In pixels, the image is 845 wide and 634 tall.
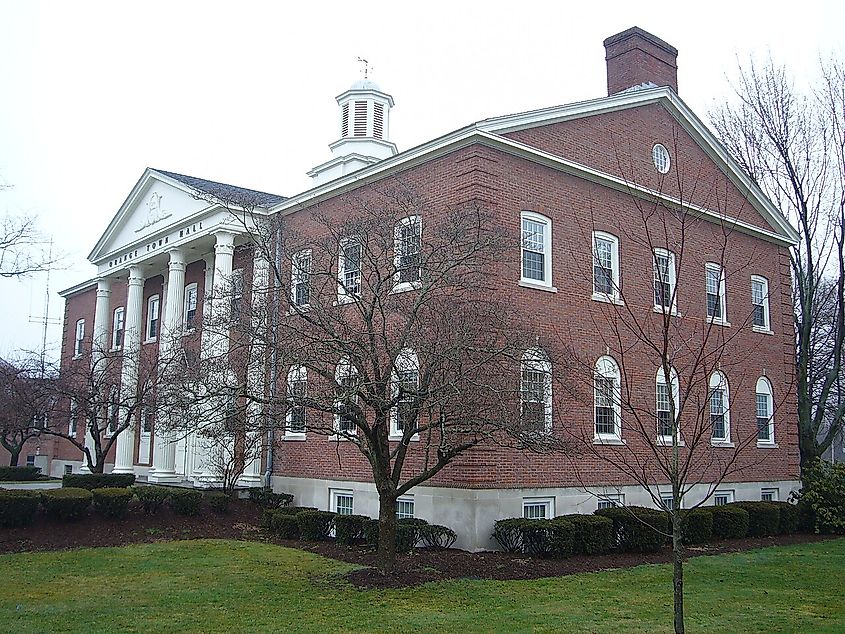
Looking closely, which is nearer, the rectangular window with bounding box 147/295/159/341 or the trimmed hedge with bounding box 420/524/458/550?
the trimmed hedge with bounding box 420/524/458/550

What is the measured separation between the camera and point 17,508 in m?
19.1

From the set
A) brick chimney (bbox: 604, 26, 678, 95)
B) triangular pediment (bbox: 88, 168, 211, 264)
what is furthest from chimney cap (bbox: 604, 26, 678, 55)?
triangular pediment (bbox: 88, 168, 211, 264)

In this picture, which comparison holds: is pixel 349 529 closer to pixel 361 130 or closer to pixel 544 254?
pixel 544 254

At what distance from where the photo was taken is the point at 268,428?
1387cm

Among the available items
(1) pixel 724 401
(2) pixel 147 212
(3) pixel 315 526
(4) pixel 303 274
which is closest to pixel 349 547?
(3) pixel 315 526

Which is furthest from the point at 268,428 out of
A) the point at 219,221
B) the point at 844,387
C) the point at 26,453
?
the point at 26,453

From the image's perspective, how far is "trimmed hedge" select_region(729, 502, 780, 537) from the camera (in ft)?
70.7

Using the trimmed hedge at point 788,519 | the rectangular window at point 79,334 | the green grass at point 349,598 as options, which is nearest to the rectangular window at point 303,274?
the green grass at point 349,598

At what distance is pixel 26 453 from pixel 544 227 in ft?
147

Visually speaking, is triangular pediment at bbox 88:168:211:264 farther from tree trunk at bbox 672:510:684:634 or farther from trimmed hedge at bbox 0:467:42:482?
tree trunk at bbox 672:510:684:634

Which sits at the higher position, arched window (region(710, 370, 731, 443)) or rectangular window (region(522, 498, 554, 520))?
arched window (region(710, 370, 731, 443))

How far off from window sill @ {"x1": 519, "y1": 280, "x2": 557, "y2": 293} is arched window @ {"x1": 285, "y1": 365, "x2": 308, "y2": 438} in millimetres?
6089

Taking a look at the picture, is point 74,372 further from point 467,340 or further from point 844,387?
point 844,387

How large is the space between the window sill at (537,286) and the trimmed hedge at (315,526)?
22.1ft
